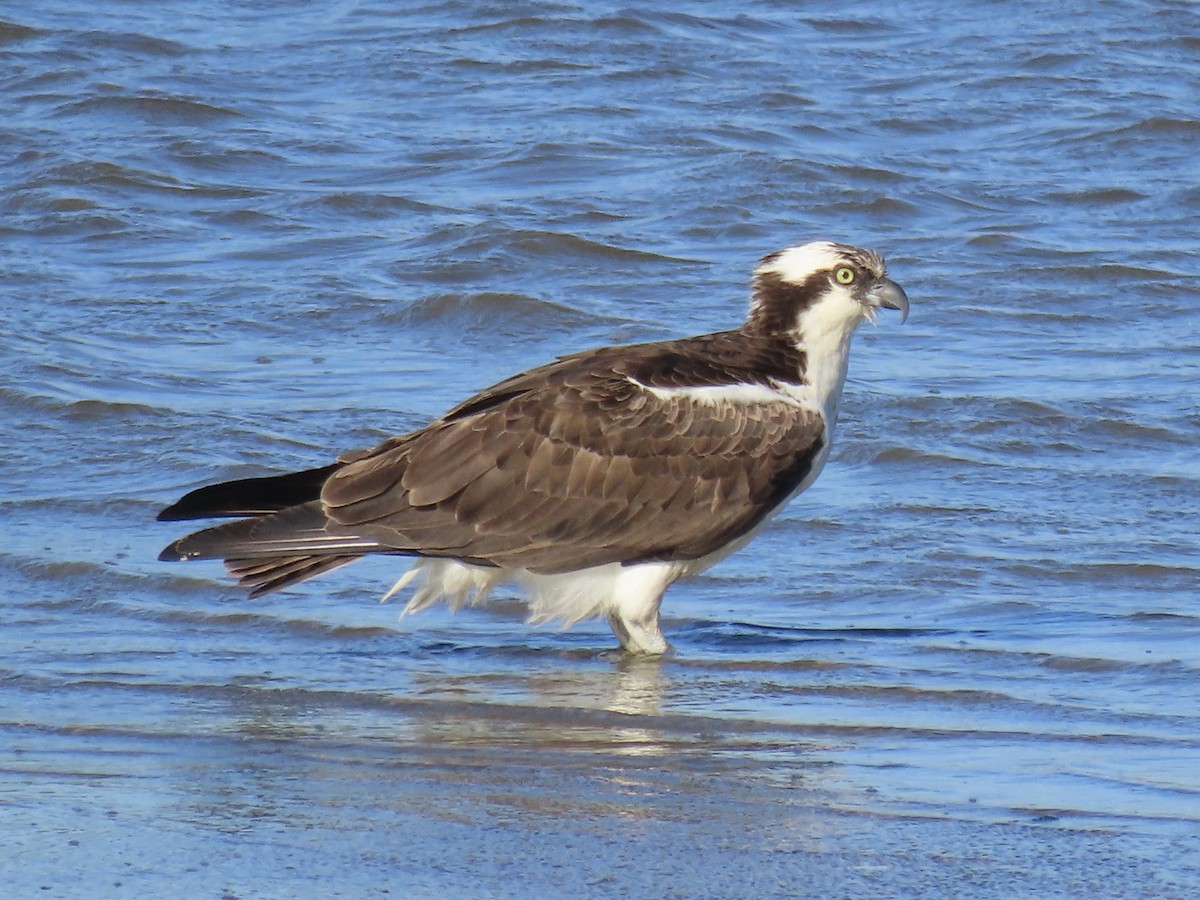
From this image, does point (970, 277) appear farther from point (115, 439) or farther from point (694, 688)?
point (694, 688)

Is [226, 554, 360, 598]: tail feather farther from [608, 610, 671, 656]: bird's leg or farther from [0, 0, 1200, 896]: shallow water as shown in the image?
[608, 610, 671, 656]: bird's leg

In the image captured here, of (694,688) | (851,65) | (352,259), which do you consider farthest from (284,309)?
(851,65)

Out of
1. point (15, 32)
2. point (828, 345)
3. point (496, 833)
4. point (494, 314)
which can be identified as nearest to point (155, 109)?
point (15, 32)

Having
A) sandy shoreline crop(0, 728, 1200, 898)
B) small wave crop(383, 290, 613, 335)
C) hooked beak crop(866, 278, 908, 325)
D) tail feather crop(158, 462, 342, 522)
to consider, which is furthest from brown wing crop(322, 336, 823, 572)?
small wave crop(383, 290, 613, 335)

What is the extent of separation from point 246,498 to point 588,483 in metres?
1.09

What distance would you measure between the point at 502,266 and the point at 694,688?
6.05 meters

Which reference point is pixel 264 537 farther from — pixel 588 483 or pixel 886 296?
pixel 886 296

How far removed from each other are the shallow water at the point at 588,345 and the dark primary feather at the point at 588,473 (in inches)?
14.3

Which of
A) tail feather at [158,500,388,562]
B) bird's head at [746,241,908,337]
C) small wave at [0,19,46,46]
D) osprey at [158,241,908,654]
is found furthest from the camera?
small wave at [0,19,46,46]

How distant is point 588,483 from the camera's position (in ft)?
24.6

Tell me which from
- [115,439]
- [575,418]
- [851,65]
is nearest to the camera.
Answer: [575,418]

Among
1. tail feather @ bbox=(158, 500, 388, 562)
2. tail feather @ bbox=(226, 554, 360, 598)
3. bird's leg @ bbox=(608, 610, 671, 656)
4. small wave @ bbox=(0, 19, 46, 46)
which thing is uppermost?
small wave @ bbox=(0, 19, 46, 46)

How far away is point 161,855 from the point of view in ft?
15.6

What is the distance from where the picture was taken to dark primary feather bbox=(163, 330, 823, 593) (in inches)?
292
